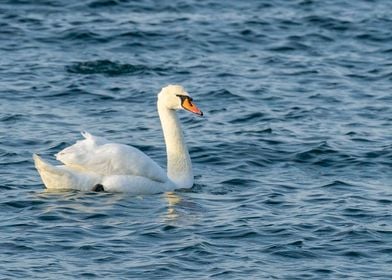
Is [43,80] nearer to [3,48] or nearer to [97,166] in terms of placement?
[3,48]

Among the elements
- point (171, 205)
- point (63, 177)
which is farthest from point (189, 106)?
point (63, 177)

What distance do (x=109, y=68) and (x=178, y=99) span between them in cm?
655

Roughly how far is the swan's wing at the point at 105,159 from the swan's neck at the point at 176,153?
2.01ft

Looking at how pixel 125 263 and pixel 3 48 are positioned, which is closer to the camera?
pixel 125 263

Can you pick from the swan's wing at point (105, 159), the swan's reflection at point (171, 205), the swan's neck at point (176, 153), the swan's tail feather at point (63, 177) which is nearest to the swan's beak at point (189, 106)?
the swan's neck at point (176, 153)

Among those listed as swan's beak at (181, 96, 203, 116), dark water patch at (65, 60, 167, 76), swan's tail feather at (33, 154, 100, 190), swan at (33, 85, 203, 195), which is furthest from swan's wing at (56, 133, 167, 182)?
dark water patch at (65, 60, 167, 76)

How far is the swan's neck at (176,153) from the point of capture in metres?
17.3

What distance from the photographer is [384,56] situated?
83.5ft

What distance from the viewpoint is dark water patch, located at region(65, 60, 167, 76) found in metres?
23.7

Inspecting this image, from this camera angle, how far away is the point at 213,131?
20.2 metres

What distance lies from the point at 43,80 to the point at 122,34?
3.78 m

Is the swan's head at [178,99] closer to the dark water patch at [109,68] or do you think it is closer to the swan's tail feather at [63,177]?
the swan's tail feather at [63,177]

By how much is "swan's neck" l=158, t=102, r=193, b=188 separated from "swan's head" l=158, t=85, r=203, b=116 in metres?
0.14

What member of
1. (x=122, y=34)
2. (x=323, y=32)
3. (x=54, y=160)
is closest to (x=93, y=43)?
(x=122, y=34)
